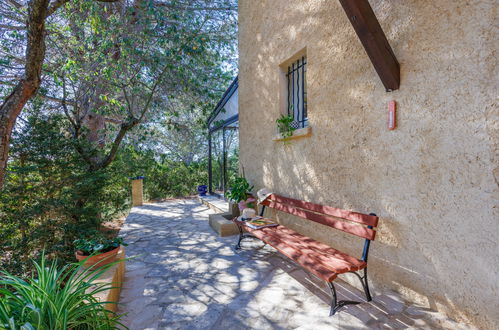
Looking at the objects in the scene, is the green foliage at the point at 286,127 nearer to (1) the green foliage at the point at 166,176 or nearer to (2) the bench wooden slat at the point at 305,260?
(2) the bench wooden slat at the point at 305,260

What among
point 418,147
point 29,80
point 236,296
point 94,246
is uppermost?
point 29,80

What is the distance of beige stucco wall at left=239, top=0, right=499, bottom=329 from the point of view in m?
1.71

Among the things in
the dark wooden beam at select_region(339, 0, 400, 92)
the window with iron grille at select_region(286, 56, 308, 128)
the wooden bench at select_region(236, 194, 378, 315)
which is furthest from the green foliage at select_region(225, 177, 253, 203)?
the dark wooden beam at select_region(339, 0, 400, 92)

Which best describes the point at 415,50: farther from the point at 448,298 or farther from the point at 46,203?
the point at 46,203

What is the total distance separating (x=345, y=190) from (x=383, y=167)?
1.78 feet

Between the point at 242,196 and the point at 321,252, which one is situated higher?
the point at 242,196

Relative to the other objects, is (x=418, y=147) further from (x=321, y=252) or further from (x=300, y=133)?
(x=300, y=133)

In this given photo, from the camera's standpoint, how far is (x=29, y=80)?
282cm

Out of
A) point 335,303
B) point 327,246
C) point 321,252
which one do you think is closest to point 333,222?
point 327,246

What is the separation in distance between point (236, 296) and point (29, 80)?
3466 mm

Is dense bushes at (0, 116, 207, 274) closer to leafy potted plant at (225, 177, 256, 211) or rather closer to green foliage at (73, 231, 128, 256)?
green foliage at (73, 231, 128, 256)

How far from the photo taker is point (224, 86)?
324 inches

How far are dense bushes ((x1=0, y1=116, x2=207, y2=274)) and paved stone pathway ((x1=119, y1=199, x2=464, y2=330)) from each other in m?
1.20

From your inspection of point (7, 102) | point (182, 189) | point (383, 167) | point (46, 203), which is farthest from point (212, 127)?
point (383, 167)
